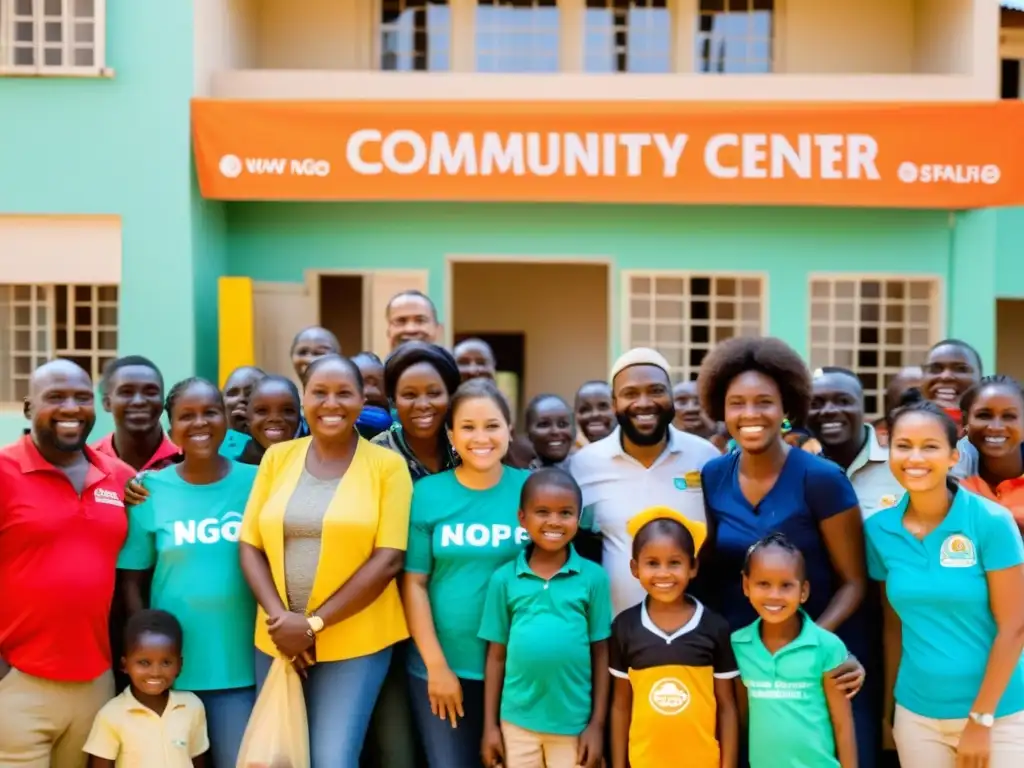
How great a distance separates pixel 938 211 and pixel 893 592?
23.3 ft

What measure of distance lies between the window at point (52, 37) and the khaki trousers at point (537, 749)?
7.36 meters

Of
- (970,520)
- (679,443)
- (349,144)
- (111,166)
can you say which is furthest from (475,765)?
(111,166)

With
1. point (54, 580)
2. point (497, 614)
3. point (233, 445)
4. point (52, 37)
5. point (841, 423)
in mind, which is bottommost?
point (497, 614)

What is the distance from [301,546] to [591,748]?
44.0 inches

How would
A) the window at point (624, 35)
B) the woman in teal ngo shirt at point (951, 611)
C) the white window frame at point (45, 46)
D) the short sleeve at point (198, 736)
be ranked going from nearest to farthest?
the woman in teal ngo shirt at point (951, 611) → the short sleeve at point (198, 736) → the white window frame at point (45, 46) → the window at point (624, 35)

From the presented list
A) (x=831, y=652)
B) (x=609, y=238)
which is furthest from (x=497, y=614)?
(x=609, y=238)

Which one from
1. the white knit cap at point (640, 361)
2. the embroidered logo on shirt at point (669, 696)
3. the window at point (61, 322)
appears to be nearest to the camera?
the embroidered logo on shirt at point (669, 696)

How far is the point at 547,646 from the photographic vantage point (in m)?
3.25

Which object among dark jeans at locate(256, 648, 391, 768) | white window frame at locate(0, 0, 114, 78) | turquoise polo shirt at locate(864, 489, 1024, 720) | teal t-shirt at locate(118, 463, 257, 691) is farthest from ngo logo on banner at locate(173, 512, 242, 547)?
white window frame at locate(0, 0, 114, 78)

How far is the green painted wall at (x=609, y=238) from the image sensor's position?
9.34 metres

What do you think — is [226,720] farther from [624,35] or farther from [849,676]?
[624,35]

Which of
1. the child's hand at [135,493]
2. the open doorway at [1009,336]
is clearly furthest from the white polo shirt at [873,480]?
the open doorway at [1009,336]

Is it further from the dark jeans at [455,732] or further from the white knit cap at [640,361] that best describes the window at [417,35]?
the dark jeans at [455,732]

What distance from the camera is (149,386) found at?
14.2ft
